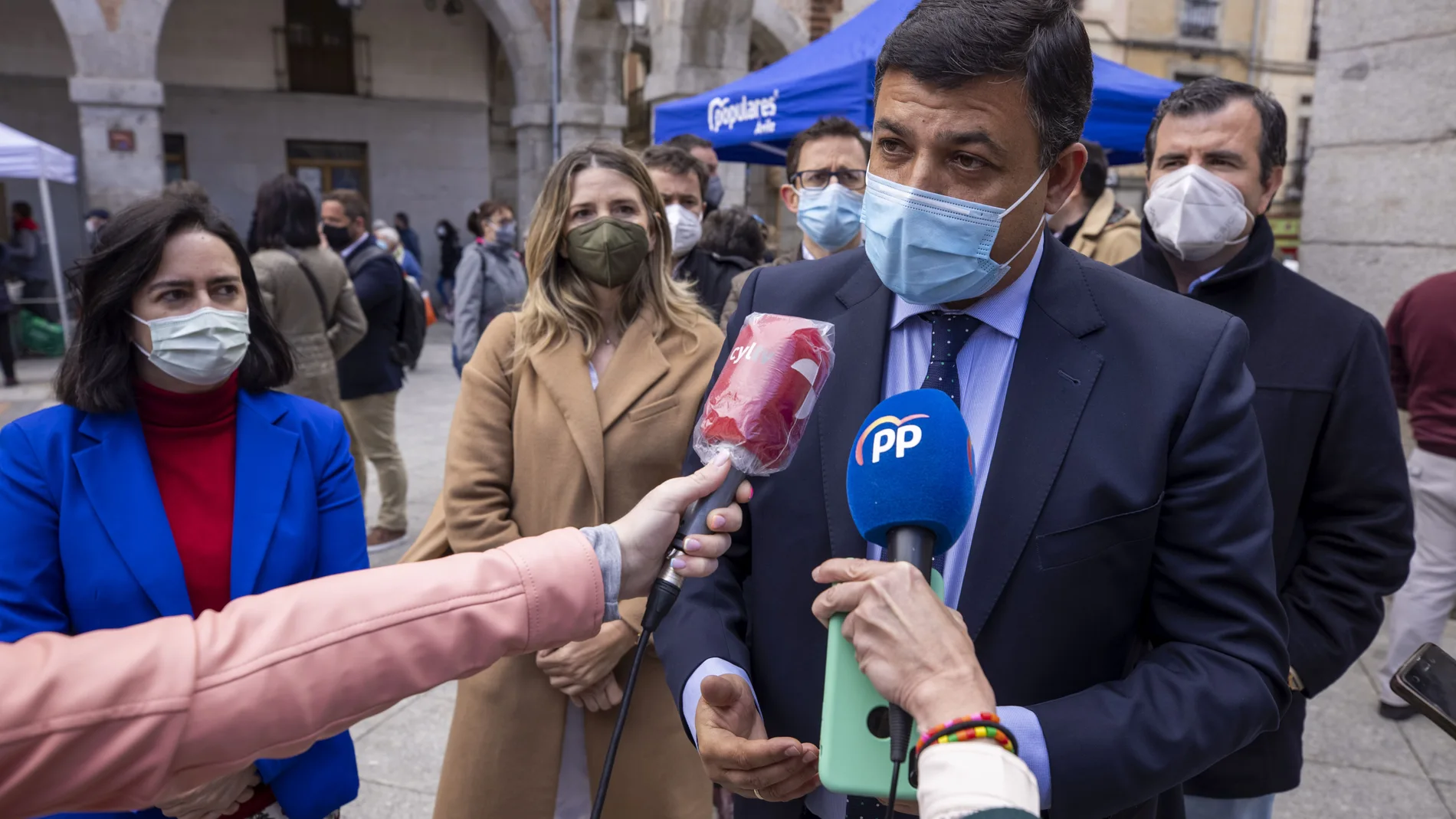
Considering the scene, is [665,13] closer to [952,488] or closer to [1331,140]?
[1331,140]

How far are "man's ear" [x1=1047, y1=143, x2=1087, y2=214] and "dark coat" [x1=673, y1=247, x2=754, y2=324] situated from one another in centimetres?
276

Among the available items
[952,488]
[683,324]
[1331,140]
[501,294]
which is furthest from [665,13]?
[952,488]

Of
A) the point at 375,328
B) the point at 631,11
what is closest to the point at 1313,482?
the point at 375,328

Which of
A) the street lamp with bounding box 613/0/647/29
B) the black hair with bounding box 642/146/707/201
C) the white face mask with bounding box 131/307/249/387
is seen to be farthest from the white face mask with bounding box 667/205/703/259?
the street lamp with bounding box 613/0/647/29

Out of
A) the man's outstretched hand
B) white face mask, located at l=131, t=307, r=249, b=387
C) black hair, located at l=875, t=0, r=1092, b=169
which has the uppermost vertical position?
black hair, located at l=875, t=0, r=1092, b=169

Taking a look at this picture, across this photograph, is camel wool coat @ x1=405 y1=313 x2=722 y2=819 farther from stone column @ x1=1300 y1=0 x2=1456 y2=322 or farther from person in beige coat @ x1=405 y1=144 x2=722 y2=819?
stone column @ x1=1300 y1=0 x2=1456 y2=322

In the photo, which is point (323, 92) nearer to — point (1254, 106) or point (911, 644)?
point (1254, 106)

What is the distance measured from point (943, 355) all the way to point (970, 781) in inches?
30.5

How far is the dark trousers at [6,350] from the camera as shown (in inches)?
417

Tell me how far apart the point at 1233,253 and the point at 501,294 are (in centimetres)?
436

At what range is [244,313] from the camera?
233 centimetres

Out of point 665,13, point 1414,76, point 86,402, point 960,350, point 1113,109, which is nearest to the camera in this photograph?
point 960,350

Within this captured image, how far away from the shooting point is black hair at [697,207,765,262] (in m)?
4.97

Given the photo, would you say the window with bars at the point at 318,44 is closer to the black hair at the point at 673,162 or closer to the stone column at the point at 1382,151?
the black hair at the point at 673,162
